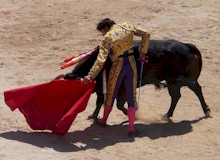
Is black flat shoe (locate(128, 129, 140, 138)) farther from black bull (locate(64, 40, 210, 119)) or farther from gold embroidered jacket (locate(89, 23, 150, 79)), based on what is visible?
gold embroidered jacket (locate(89, 23, 150, 79))

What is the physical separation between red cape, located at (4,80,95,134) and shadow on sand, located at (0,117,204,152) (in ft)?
0.52

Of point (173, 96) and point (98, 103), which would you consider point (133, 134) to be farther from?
point (173, 96)

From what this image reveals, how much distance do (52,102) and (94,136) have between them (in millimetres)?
694

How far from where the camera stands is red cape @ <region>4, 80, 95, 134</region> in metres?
8.10

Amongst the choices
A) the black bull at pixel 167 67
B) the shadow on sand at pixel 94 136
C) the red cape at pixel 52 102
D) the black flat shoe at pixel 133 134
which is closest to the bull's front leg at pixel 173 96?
the black bull at pixel 167 67

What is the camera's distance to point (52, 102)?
821cm

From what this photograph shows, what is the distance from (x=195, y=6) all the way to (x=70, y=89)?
726cm

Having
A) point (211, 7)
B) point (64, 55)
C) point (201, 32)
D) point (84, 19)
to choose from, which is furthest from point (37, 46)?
point (211, 7)

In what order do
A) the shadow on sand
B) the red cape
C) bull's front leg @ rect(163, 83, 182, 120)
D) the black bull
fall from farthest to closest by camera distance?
1. bull's front leg @ rect(163, 83, 182, 120)
2. the black bull
3. the red cape
4. the shadow on sand

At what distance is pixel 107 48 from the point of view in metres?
7.91

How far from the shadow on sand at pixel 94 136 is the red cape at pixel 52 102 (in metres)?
0.16

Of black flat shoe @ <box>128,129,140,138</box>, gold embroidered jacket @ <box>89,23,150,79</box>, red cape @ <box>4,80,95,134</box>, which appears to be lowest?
black flat shoe @ <box>128,129,140,138</box>


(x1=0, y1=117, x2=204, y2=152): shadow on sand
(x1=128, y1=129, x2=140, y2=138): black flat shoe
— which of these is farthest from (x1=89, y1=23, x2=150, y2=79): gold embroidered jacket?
(x1=128, y1=129, x2=140, y2=138): black flat shoe

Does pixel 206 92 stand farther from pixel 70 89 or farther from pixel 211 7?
pixel 211 7
